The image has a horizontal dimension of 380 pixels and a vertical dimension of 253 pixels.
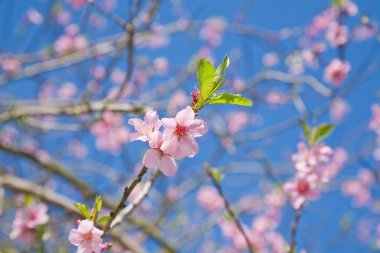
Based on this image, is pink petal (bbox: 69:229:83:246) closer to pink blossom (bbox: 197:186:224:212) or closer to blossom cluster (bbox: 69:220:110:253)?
blossom cluster (bbox: 69:220:110:253)

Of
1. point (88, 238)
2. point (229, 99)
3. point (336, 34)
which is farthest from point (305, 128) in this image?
point (336, 34)

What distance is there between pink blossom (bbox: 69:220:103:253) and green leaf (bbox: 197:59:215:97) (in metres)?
0.48

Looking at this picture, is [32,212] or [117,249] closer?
[32,212]

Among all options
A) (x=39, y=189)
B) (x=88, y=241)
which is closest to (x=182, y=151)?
(x=88, y=241)

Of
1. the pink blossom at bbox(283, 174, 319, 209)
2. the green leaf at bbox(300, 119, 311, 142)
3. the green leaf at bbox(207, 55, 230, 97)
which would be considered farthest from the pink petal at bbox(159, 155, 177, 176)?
the pink blossom at bbox(283, 174, 319, 209)

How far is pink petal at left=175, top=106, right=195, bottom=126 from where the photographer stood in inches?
43.1

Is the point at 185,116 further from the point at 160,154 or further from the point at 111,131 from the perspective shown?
the point at 111,131

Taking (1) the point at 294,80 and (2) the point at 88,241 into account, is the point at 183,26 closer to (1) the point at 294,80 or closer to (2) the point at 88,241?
(1) the point at 294,80

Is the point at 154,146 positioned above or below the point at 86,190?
below

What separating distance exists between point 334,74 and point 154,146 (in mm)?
3139

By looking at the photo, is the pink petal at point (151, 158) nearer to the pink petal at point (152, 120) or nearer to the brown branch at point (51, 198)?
the pink petal at point (152, 120)

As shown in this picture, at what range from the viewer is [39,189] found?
132 inches

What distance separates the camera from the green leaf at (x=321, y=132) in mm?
1759

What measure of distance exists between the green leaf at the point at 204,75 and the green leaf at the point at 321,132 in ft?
2.84
